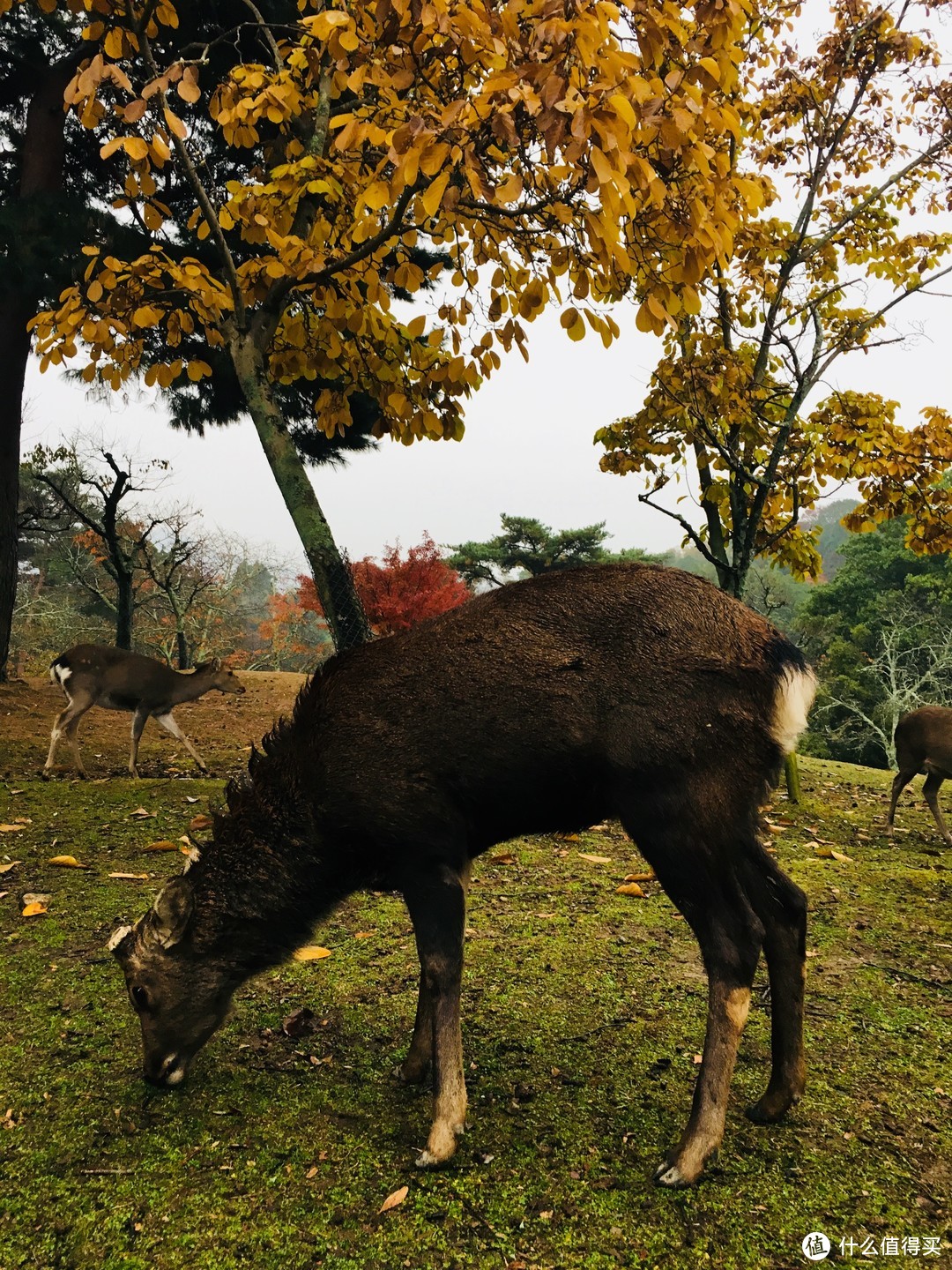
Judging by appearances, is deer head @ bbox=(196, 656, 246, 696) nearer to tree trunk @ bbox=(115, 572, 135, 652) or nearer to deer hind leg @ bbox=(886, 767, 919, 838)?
tree trunk @ bbox=(115, 572, 135, 652)

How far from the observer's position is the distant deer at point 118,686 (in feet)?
27.9

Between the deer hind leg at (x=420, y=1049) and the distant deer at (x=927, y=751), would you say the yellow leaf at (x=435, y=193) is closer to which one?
the deer hind leg at (x=420, y=1049)

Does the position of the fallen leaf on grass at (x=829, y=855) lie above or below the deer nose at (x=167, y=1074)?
above

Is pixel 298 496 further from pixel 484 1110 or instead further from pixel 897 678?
pixel 897 678

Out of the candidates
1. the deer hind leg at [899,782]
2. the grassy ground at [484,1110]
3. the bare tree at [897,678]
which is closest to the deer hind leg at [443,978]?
the grassy ground at [484,1110]

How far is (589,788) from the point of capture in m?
2.46

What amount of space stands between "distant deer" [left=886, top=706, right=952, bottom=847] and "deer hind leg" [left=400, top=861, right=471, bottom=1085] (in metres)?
5.75

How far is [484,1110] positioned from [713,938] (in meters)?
0.95

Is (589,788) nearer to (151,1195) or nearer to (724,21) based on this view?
(151,1195)

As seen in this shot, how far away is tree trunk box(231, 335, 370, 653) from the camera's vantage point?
5.66 m

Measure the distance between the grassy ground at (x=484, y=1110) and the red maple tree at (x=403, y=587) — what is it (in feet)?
42.0

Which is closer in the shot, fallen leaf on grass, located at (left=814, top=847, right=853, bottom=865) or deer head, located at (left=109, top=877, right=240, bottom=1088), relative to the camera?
deer head, located at (left=109, top=877, right=240, bottom=1088)

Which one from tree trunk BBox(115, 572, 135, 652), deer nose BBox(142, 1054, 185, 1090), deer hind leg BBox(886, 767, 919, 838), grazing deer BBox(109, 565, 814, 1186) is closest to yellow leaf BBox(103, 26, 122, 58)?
grazing deer BBox(109, 565, 814, 1186)

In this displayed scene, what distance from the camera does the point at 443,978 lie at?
2.44 m
